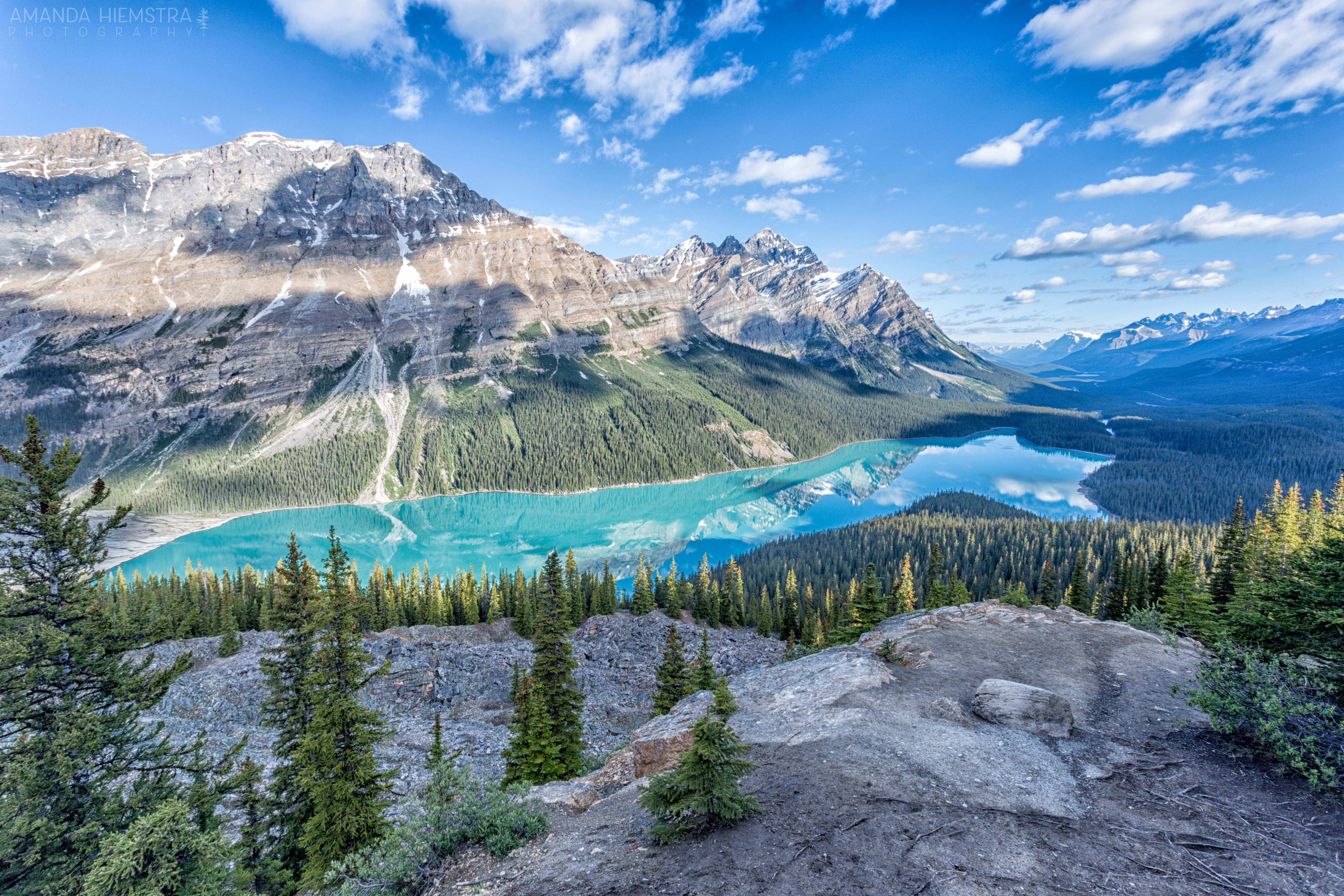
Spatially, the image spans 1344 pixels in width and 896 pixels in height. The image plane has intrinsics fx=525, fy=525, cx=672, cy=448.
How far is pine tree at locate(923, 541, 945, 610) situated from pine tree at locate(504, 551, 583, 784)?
22.4 m

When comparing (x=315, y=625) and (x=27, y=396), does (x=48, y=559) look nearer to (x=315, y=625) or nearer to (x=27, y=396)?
(x=315, y=625)

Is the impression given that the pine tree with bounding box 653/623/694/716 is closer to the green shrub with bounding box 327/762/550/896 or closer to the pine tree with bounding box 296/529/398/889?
the pine tree with bounding box 296/529/398/889

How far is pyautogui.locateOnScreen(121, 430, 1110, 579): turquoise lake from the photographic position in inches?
4245

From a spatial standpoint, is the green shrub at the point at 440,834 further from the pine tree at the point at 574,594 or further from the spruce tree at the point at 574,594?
the spruce tree at the point at 574,594

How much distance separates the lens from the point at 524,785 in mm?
12148

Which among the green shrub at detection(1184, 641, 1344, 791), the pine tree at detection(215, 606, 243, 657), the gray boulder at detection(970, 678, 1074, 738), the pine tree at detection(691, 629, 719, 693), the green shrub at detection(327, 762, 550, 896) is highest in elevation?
the green shrub at detection(1184, 641, 1344, 791)

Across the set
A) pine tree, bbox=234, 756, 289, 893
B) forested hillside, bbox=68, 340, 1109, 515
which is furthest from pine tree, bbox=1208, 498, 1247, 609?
forested hillside, bbox=68, 340, 1109, 515

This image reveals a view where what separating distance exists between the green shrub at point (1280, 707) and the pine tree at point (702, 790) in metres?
10.8

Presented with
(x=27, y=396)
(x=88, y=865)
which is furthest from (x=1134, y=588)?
(x=27, y=396)

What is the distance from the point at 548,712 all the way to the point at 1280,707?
80.9 ft

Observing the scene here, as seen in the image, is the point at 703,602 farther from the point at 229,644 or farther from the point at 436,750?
the point at 436,750

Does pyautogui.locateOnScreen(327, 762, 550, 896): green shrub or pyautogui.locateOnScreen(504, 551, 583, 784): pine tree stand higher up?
pyautogui.locateOnScreen(327, 762, 550, 896): green shrub

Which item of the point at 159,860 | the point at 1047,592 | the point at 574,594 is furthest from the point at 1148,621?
the point at 574,594

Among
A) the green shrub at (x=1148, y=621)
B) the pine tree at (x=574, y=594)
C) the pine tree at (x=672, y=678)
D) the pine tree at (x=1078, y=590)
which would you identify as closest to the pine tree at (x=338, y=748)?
the pine tree at (x=672, y=678)
